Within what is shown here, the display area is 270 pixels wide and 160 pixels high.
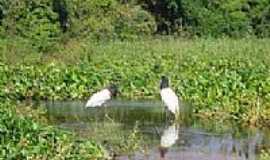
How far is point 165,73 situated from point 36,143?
999 centimetres

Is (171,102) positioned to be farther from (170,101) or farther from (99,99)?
(99,99)

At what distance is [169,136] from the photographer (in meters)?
13.8

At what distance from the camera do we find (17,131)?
1065 centimetres

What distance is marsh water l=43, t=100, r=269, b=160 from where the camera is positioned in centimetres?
1226

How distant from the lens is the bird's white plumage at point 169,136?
42.7ft

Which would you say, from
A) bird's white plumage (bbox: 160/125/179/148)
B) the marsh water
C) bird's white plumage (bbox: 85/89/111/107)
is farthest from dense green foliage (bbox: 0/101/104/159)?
bird's white plumage (bbox: 85/89/111/107)

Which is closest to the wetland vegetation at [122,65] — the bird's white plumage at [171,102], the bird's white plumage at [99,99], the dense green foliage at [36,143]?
the dense green foliage at [36,143]

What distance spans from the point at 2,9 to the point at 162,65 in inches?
370

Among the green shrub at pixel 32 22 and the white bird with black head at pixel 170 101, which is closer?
the white bird with black head at pixel 170 101

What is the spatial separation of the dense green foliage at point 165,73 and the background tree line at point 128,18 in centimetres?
339

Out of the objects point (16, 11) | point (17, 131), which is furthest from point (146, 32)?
point (17, 131)

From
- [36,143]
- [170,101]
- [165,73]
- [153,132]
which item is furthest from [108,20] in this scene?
[36,143]

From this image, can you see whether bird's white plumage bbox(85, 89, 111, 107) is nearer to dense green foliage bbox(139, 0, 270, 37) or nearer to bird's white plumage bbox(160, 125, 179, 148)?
bird's white plumage bbox(160, 125, 179, 148)

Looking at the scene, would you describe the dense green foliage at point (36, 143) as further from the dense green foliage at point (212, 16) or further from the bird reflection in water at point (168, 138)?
the dense green foliage at point (212, 16)
